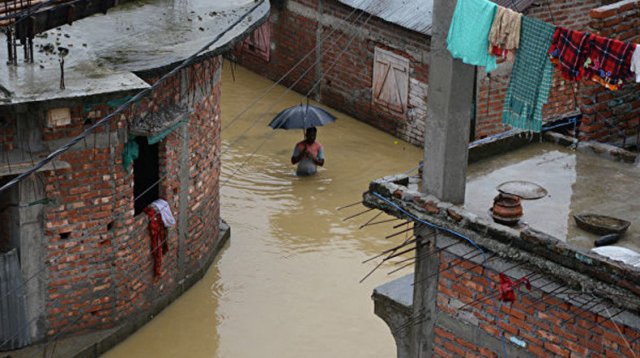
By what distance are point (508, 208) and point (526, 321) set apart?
0.99 meters

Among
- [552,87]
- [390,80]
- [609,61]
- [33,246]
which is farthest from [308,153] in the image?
[609,61]

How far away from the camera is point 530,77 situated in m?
10.4

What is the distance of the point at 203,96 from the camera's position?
16.0 meters

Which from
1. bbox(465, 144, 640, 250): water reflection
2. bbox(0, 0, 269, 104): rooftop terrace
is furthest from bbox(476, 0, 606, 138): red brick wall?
bbox(465, 144, 640, 250): water reflection

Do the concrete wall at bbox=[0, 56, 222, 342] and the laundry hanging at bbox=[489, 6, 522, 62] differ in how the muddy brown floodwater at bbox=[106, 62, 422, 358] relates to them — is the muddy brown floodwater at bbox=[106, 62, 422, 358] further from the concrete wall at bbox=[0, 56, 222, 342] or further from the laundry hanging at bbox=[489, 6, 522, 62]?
the laundry hanging at bbox=[489, 6, 522, 62]

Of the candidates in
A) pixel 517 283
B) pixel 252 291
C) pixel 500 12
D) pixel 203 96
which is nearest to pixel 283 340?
pixel 252 291

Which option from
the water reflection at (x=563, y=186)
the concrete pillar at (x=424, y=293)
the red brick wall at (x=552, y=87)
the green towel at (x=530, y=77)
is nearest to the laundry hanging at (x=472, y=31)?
the green towel at (x=530, y=77)

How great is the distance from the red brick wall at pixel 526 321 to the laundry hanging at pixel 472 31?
1.88 meters

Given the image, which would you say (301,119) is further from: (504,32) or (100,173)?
(504,32)

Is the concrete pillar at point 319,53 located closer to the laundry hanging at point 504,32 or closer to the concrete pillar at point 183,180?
the concrete pillar at point 183,180

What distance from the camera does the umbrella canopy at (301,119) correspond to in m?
19.4

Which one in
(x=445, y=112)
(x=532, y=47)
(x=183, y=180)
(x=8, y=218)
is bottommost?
(x=183, y=180)

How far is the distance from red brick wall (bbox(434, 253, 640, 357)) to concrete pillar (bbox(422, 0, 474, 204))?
781mm

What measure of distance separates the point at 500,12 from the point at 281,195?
989 cm
